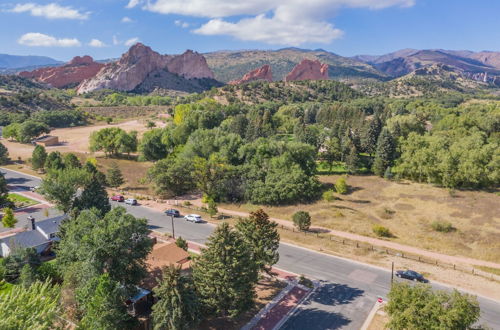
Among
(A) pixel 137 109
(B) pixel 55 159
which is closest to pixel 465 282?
(B) pixel 55 159

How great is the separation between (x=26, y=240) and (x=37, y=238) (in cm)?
101

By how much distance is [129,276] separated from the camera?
2214cm

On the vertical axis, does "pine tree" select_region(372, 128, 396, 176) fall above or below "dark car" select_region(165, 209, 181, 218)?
above

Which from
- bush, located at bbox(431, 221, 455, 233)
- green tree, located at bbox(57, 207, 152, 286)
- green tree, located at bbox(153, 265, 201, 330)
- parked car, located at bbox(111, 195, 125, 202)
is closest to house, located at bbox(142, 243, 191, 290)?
green tree, located at bbox(57, 207, 152, 286)

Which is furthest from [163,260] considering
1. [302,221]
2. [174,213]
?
[302,221]

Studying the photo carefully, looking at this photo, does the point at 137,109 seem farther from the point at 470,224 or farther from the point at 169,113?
the point at 470,224

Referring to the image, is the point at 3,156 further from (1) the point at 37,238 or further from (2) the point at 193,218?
(2) the point at 193,218

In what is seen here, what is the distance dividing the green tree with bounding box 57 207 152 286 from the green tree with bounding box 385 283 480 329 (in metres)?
16.1

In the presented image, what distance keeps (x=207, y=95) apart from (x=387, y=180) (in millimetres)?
87261

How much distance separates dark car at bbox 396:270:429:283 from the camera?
28.4 meters

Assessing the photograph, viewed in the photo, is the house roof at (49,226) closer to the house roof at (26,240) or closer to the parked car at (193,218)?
the house roof at (26,240)

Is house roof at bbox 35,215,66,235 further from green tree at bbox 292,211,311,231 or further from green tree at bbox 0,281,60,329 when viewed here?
green tree at bbox 292,211,311,231

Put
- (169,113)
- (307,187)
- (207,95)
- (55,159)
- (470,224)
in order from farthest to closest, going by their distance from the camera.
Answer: (207,95) < (169,113) < (55,159) < (307,187) < (470,224)

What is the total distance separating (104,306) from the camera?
734 inches
